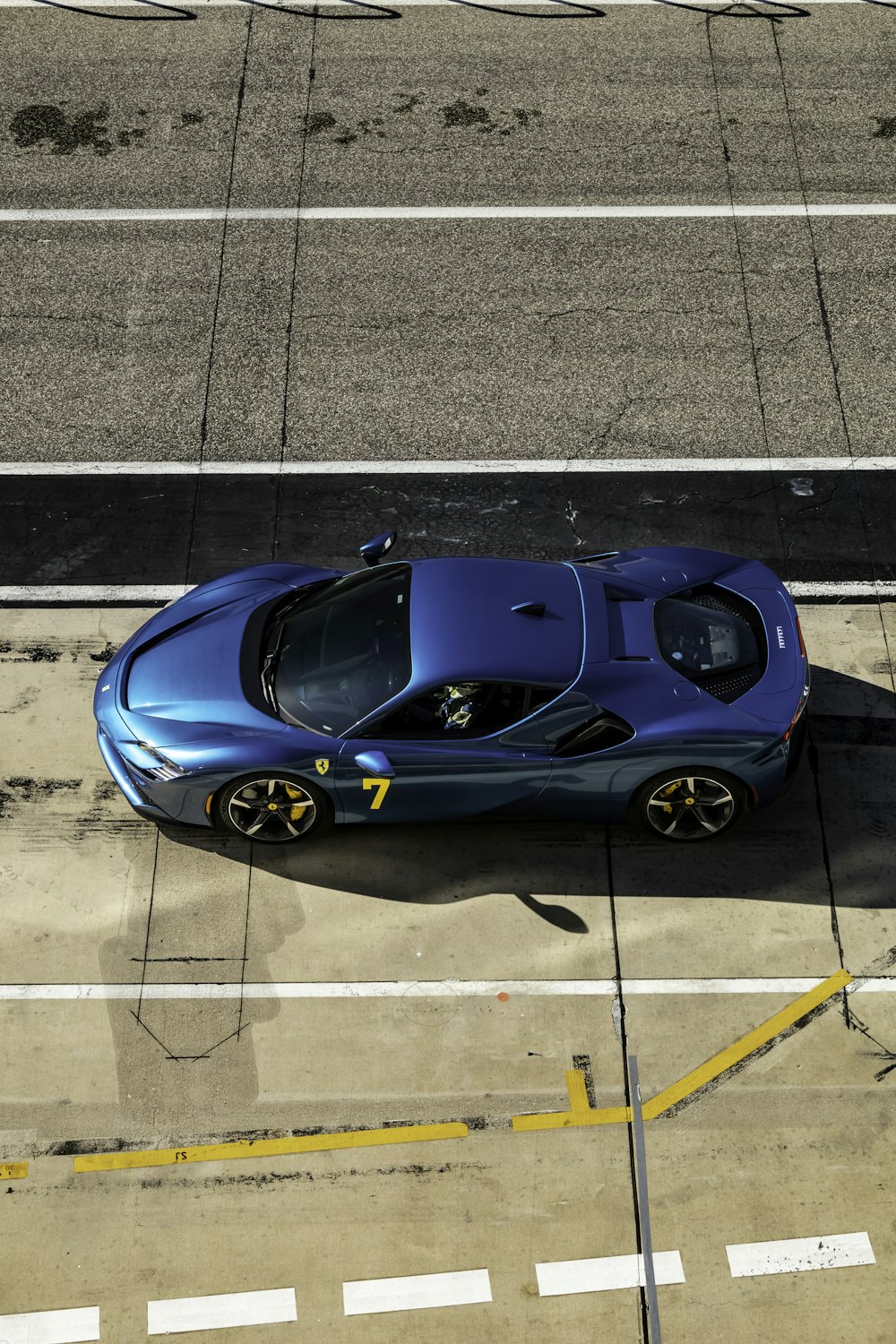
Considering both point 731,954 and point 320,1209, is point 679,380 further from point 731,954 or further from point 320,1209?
point 320,1209

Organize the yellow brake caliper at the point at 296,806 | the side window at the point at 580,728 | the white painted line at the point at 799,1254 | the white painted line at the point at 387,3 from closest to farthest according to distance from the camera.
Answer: the white painted line at the point at 799,1254 < the side window at the point at 580,728 < the yellow brake caliper at the point at 296,806 < the white painted line at the point at 387,3

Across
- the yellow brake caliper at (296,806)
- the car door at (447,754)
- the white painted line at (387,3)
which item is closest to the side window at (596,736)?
the car door at (447,754)

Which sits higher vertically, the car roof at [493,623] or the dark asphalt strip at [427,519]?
the car roof at [493,623]

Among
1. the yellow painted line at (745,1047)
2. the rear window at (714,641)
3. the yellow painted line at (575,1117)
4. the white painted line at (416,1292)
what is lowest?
the white painted line at (416,1292)

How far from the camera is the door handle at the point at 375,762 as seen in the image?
6.50 meters

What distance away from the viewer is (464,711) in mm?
6691

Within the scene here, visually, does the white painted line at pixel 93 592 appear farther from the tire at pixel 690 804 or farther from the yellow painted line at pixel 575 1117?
the yellow painted line at pixel 575 1117

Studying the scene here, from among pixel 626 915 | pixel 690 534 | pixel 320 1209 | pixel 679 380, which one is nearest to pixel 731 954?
pixel 626 915

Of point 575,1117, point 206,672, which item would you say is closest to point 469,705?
point 206,672

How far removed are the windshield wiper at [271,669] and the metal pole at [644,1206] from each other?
118 inches

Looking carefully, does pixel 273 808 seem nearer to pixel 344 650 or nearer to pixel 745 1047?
pixel 344 650

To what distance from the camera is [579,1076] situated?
6605 mm

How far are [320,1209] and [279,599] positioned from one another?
12.1ft

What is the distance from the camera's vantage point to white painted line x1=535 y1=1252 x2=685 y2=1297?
19.9ft
